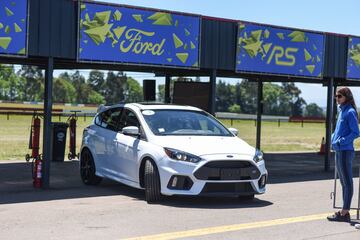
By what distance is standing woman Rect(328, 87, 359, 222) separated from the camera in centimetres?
808

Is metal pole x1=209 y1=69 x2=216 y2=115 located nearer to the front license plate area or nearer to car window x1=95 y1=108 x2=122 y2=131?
car window x1=95 y1=108 x2=122 y2=131

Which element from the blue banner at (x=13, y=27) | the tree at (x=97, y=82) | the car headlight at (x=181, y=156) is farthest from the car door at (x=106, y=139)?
the tree at (x=97, y=82)

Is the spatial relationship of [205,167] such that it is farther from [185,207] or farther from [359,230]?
[359,230]

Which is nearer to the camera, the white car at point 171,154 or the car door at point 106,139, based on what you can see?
the white car at point 171,154

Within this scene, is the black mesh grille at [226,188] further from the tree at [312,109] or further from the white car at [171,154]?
the tree at [312,109]

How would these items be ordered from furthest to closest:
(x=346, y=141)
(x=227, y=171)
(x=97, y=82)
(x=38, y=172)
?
(x=97, y=82)
(x=38, y=172)
(x=227, y=171)
(x=346, y=141)

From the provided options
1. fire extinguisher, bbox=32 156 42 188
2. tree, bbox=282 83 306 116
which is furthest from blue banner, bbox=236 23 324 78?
tree, bbox=282 83 306 116

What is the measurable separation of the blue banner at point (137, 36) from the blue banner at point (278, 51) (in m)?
1.55

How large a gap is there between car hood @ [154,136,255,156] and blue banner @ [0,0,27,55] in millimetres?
3268

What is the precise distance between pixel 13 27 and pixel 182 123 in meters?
3.58

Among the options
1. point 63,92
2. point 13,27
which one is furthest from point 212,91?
point 63,92

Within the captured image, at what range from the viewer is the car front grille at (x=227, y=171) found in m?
9.09

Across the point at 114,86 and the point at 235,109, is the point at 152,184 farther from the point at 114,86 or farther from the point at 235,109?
the point at 114,86

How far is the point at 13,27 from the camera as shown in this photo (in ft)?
35.4
